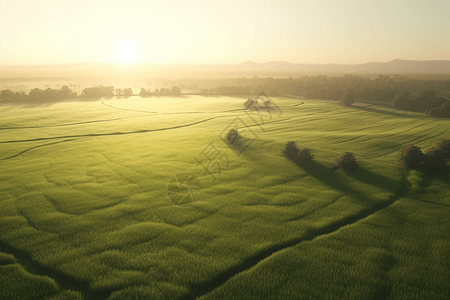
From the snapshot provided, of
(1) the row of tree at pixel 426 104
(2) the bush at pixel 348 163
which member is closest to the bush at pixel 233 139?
(2) the bush at pixel 348 163

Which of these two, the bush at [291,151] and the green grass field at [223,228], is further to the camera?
the bush at [291,151]

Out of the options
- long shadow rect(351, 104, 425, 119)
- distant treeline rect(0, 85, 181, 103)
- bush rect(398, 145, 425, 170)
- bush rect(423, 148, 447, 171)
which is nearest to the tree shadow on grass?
bush rect(398, 145, 425, 170)

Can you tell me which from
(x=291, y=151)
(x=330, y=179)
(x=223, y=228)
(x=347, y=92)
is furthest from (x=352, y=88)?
(x=223, y=228)

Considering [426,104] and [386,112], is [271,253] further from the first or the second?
[426,104]

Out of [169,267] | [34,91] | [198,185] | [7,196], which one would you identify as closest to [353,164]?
[198,185]

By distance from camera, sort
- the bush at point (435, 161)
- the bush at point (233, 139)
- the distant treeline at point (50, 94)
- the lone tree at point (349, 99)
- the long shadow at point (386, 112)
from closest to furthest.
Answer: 1. the bush at point (435, 161)
2. the bush at point (233, 139)
3. the long shadow at point (386, 112)
4. the lone tree at point (349, 99)
5. the distant treeline at point (50, 94)

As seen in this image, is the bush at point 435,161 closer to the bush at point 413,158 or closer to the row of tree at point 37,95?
the bush at point 413,158

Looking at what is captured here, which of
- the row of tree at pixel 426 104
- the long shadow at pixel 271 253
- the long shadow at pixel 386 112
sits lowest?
the long shadow at pixel 271 253

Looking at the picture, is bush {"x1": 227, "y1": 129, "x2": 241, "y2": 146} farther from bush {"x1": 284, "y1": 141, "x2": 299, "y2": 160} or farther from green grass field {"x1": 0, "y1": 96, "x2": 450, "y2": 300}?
bush {"x1": 284, "y1": 141, "x2": 299, "y2": 160}
